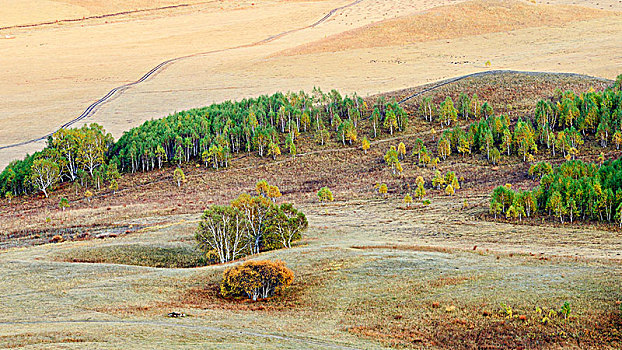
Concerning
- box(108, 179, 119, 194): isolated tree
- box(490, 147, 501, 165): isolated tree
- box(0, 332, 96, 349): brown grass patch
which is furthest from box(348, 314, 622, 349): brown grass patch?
box(108, 179, 119, 194): isolated tree

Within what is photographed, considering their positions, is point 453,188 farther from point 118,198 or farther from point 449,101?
point 118,198

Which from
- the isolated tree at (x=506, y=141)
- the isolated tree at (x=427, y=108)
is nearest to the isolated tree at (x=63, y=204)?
the isolated tree at (x=427, y=108)

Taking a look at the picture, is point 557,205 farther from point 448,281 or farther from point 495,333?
point 495,333

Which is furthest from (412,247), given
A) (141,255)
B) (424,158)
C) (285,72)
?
(285,72)

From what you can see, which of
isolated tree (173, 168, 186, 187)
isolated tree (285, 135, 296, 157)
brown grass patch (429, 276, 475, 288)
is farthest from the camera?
isolated tree (285, 135, 296, 157)

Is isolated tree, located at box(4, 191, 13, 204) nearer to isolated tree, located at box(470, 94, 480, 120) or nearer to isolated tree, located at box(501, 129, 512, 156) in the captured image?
isolated tree, located at box(501, 129, 512, 156)

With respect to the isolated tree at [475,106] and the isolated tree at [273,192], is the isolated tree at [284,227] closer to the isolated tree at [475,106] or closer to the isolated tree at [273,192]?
the isolated tree at [273,192]

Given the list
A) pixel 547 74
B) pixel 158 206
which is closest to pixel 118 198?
pixel 158 206
